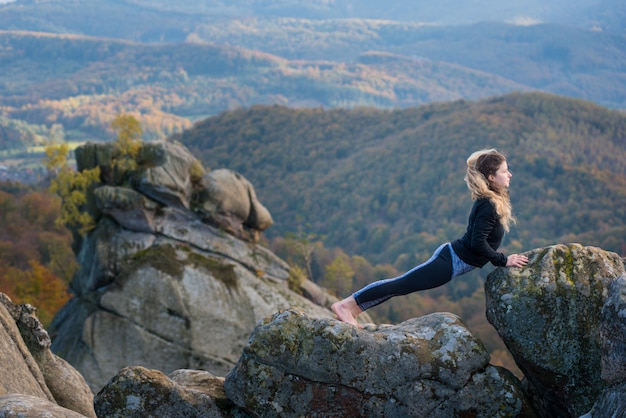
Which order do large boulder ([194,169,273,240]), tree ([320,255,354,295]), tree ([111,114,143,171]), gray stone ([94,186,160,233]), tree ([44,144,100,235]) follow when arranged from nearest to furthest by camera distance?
gray stone ([94,186,160,233]), tree ([44,144,100,235]), tree ([111,114,143,171]), large boulder ([194,169,273,240]), tree ([320,255,354,295])

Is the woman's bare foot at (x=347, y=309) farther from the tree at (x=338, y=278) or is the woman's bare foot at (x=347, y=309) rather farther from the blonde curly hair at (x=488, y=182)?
the tree at (x=338, y=278)

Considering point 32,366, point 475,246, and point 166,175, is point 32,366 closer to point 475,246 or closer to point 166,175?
point 475,246

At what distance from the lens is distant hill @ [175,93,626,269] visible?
123375 mm

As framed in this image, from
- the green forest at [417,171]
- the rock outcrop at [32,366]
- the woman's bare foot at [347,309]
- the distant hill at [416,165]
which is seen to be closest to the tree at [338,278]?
the green forest at [417,171]

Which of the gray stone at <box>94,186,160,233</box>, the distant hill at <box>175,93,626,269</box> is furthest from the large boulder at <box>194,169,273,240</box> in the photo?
the distant hill at <box>175,93,626,269</box>

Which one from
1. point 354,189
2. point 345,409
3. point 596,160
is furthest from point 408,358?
point 596,160

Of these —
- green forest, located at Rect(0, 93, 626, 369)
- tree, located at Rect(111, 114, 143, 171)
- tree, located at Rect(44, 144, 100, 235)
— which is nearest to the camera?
tree, located at Rect(44, 144, 100, 235)

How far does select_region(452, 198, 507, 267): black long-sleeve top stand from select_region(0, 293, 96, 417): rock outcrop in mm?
6859

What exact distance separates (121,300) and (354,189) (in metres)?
131

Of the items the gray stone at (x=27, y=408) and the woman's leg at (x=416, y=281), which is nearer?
the gray stone at (x=27, y=408)

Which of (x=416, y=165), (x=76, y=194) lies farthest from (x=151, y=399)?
(x=416, y=165)

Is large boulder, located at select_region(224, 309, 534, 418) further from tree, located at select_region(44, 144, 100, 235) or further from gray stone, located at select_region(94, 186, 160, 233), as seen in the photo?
tree, located at select_region(44, 144, 100, 235)

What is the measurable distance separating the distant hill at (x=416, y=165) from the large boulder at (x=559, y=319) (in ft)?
320

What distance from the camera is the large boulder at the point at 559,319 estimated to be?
9266mm
